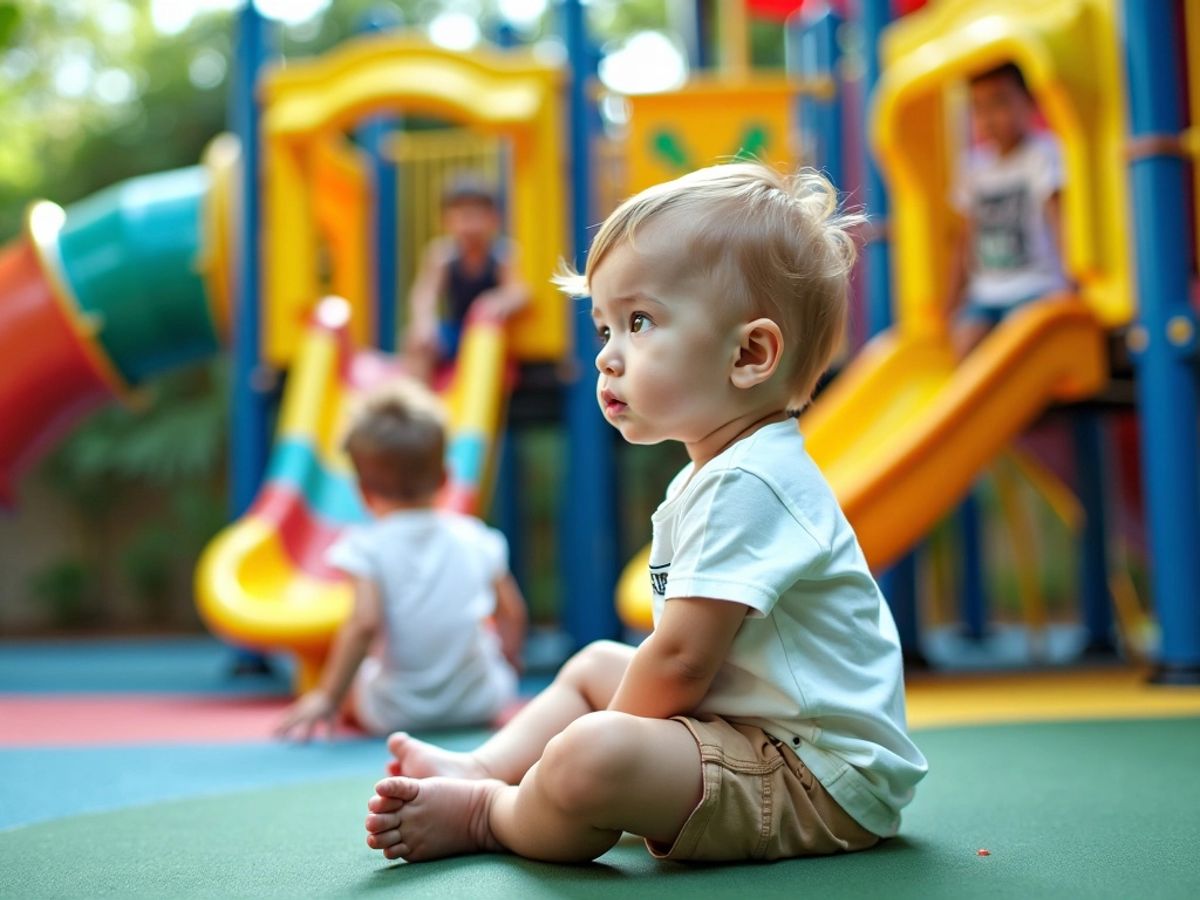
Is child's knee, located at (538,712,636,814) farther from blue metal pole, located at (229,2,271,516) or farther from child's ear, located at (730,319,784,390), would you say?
blue metal pole, located at (229,2,271,516)

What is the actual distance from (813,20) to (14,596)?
8.04 m

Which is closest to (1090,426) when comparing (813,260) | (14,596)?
(813,260)

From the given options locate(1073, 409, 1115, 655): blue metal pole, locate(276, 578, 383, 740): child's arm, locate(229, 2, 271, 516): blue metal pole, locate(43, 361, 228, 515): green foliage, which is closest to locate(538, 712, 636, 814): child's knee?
locate(276, 578, 383, 740): child's arm

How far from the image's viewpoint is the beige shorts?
1.47 metres

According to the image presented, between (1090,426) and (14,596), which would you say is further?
(14,596)

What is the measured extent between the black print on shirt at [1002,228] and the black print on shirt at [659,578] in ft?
11.4

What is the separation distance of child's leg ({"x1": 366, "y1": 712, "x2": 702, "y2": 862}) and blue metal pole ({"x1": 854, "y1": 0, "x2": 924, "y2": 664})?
131 inches

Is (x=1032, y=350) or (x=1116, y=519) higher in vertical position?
(x=1032, y=350)

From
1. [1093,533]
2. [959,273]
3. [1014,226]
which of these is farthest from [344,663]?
[1093,533]

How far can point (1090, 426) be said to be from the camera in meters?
5.84

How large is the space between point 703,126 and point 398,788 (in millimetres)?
4292

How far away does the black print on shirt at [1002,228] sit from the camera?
4703 millimetres

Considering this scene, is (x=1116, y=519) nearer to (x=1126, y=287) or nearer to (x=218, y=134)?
(x=1126, y=287)

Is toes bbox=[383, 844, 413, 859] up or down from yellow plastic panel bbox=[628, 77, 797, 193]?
down
